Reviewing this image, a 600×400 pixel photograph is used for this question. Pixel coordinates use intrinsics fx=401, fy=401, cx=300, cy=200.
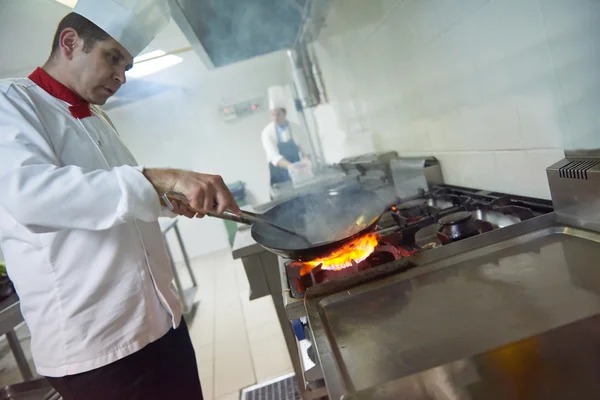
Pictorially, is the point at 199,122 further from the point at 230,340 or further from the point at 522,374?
the point at 522,374

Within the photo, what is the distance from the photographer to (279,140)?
331 cm

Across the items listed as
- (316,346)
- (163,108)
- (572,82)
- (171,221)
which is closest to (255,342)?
(171,221)

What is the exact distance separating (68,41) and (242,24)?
87 centimetres

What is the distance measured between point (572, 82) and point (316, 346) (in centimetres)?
65

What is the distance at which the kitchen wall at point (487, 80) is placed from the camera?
722 millimetres

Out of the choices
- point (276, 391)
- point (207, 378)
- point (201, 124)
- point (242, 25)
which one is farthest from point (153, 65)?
point (276, 391)

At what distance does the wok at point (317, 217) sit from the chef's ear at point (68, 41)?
0.55 meters

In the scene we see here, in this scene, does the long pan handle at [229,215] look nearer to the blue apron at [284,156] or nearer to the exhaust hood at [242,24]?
the exhaust hood at [242,24]

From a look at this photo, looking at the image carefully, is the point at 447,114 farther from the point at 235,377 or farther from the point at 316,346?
the point at 235,377

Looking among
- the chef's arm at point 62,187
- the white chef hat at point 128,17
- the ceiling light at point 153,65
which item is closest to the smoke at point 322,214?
the chef's arm at point 62,187

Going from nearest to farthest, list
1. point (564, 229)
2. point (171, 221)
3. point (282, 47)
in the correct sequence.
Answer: point (564, 229) → point (282, 47) → point (171, 221)

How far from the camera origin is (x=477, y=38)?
0.97m

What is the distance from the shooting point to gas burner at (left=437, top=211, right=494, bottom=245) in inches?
33.4

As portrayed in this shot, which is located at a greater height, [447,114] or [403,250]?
[447,114]
